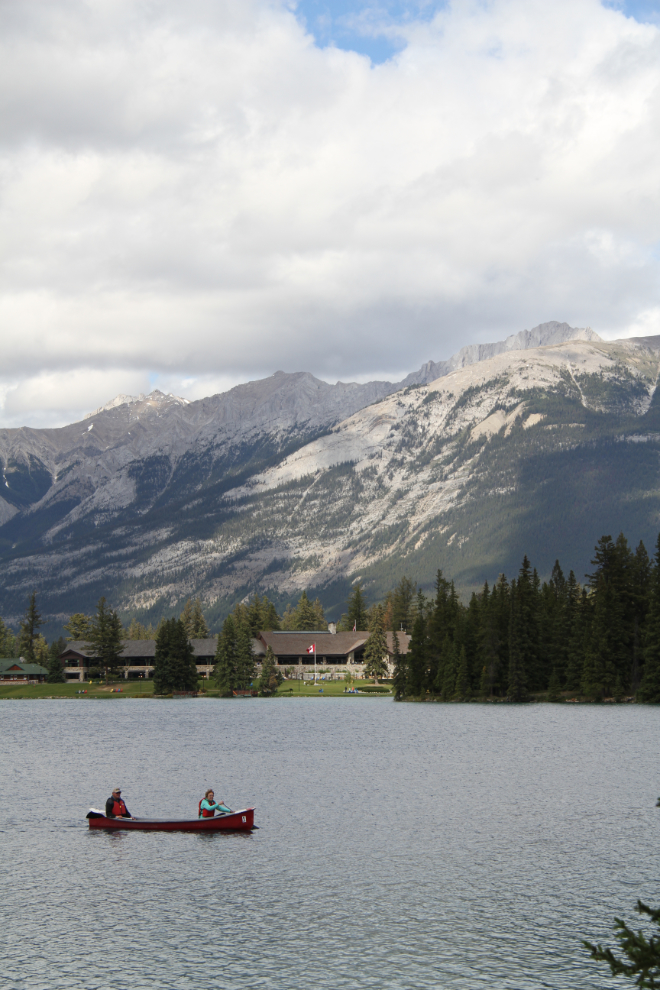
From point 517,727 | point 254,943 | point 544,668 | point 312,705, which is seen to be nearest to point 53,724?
point 312,705

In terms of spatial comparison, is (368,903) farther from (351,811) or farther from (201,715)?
(201,715)

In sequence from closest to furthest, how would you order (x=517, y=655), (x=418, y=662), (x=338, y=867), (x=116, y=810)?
1. (x=338, y=867)
2. (x=116, y=810)
3. (x=517, y=655)
4. (x=418, y=662)

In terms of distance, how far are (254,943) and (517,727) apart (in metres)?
84.2

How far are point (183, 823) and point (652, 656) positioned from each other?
10031 centimetres

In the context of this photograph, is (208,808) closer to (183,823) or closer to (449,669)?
(183,823)

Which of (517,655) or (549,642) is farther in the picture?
(549,642)

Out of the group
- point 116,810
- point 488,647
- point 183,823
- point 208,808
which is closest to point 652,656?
point 488,647

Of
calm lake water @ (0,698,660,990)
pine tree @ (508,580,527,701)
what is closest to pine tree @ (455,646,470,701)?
pine tree @ (508,580,527,701)

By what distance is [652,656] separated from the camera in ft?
469

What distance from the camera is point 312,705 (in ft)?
601

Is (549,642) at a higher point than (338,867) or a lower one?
higher

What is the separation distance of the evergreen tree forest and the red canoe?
3804 inches

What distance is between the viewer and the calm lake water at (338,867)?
36.3 metres

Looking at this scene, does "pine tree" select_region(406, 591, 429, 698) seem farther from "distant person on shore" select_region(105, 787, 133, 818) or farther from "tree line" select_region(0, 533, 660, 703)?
"distant person on shore" select_region(105, 787, 133, 818)
